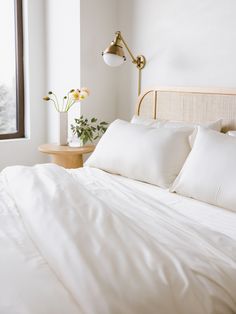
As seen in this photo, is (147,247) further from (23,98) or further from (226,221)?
(23,98)

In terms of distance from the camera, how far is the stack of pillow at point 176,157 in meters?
1.82

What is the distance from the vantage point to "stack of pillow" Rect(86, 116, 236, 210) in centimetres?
182

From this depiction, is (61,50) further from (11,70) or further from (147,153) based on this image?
(147,153)

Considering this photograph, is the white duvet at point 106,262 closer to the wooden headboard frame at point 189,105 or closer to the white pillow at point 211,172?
the white pillow at point 211,172

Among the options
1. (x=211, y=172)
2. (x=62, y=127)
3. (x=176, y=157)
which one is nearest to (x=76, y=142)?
(x=62, y=127)

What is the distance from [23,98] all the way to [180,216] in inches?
97.3

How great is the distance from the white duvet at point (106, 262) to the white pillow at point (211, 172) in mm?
302

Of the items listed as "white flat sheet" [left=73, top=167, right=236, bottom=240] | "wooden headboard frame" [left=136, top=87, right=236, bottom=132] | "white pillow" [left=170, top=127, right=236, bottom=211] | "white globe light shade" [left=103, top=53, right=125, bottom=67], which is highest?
"white globe light shade" [left=103, top=53, right=125, bottom=67]

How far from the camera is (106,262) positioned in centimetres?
108

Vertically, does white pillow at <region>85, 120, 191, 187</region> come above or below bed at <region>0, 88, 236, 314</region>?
above

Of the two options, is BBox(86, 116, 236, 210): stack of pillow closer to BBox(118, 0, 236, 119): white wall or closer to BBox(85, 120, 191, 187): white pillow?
BBox(85, 120, 191, 187): white pillow

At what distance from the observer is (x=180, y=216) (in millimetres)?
1633

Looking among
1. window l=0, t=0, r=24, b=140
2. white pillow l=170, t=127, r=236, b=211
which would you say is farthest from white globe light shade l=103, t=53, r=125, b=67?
window l=0, t=0, r=24, b=140

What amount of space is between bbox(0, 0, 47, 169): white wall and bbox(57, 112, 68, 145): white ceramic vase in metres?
0.60
